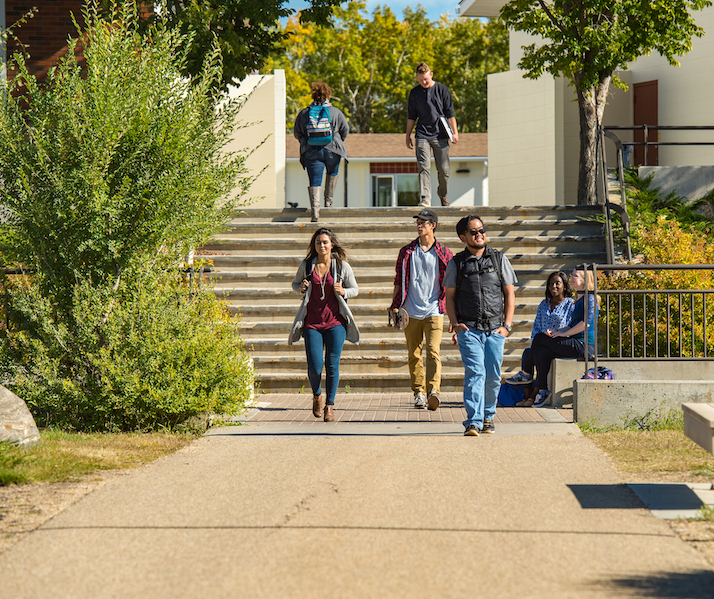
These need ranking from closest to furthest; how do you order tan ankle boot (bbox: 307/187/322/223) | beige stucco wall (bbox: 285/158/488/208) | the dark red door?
tan ankle boot (bbox: 307/187/322/223) → the dark red door → beige stucco wall (bbox: 285/158/488/208)

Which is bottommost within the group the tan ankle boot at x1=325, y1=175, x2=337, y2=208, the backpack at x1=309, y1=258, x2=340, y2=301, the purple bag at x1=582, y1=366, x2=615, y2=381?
the purple bag at x1=582, y1=366, x2=615, y2=381

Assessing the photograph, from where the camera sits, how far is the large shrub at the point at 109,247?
280 inches

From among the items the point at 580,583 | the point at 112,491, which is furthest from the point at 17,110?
the point at 580,583

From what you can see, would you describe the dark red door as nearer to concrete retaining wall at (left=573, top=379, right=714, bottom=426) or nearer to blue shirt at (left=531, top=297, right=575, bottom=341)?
blue shirt at (left=531, top=297, right=575, bottom=341)

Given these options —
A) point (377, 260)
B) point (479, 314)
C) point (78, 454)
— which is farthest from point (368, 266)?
point (78, 454)

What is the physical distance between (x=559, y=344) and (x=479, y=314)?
183cm

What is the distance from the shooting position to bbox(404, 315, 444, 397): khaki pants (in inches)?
331

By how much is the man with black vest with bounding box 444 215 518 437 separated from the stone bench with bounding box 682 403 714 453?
2112 mm

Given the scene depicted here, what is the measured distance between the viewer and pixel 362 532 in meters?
4.28

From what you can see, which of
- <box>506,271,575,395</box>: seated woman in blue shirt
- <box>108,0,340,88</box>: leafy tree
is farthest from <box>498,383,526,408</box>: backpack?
<box>108,0,340,88</box>: leafy tree

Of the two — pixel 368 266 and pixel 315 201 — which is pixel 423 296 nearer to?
pixel 368 266

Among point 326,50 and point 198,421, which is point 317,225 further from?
point 326,50

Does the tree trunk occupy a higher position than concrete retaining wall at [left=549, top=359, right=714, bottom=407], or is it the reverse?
the tree trunk

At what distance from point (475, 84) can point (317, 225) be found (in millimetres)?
31074
